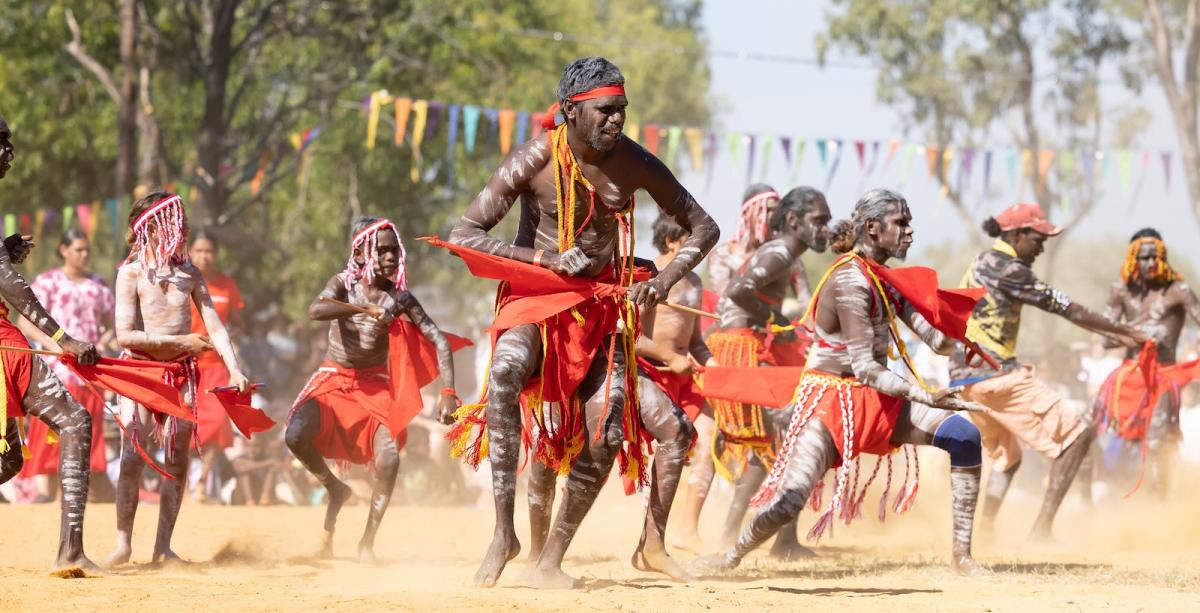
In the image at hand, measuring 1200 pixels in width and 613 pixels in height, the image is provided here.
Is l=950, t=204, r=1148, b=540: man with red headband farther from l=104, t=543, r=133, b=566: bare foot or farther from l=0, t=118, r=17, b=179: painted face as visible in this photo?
l=0, t=118, r=17, b=179: painted face

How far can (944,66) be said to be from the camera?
113ft

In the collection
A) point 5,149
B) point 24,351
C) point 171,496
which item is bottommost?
point 171,496

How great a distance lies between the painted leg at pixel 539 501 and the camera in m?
7.24

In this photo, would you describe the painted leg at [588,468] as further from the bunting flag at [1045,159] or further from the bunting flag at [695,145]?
the bunting flag at [1045,159]

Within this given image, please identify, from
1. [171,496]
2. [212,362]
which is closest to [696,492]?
[171,496]

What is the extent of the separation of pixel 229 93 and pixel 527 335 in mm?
25843

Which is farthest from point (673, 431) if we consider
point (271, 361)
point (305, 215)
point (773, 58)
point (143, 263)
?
point (305, 215)

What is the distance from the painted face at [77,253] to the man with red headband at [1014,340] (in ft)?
21.2

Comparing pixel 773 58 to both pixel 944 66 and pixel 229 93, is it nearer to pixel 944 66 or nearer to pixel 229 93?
pixel 944 66

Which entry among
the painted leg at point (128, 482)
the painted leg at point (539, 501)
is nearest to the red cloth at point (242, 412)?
the painted leg at point (128, 482)

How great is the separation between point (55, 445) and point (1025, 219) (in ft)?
26.0

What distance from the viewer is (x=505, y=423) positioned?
22.7 feet

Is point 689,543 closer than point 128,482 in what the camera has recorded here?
No

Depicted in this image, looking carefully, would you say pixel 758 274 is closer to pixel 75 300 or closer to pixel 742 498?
pixel 742 498
